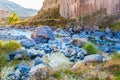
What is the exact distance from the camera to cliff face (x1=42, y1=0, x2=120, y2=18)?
75.5ft

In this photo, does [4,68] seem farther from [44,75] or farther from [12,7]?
[12,7]

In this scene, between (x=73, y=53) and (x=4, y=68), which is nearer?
(x=4, y=68)

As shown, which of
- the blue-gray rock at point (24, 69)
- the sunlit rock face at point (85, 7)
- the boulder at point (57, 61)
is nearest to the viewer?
the blue-gray rock at point (24, 69)

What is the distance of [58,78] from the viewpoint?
35.9 feet

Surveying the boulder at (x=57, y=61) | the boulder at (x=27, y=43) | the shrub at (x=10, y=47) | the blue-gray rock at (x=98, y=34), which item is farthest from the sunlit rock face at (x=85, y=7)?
the shrub at (x=10, y=47)

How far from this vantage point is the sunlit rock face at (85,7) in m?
23.0

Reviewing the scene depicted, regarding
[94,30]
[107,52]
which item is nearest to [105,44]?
[107,52]

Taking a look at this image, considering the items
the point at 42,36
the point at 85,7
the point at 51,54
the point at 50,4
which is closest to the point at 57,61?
the point at 51,54

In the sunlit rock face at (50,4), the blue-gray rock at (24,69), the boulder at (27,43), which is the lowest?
the blue-gray rock at (24,69)

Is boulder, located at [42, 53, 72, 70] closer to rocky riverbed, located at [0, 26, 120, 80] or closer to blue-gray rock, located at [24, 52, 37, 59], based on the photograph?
rocky riverbed, located at [0, 26, 120, 80]

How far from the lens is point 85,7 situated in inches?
1011

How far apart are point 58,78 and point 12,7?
164m

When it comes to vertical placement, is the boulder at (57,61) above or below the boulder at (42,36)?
below

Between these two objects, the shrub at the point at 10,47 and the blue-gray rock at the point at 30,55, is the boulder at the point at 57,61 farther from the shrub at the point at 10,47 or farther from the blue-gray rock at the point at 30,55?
the shrub at the point at 10,47
